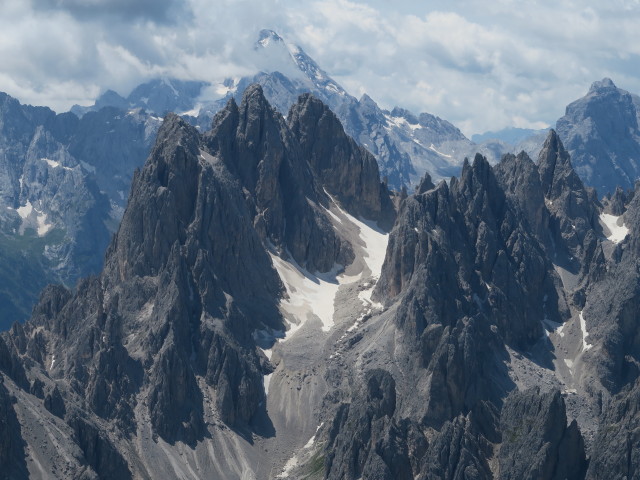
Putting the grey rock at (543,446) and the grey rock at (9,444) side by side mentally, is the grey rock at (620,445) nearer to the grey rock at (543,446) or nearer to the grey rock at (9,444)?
the grey rock at (543,446)

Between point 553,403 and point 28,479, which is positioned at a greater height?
point 553,403

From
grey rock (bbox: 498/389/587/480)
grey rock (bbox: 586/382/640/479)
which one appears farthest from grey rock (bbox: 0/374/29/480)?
grey rock (bbox: 586/382/640/479)

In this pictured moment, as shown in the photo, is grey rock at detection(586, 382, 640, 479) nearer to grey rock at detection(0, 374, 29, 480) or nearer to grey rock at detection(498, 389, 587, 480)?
grey rock at detection(498, 389, 587, 480)

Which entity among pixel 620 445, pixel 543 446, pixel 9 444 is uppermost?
pixel 620 445

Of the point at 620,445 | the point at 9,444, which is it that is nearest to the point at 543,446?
the point at 620,445

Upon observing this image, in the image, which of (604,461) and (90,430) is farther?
(90,430)

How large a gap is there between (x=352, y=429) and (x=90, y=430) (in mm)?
44045

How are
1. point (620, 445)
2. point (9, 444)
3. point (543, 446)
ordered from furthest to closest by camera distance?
point (9, 444) → point (543, 446) → point (620, 445)

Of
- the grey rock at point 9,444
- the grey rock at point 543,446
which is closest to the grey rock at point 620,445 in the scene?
the grey rock at point 543,446

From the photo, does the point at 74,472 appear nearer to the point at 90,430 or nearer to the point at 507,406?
the point at 90,430

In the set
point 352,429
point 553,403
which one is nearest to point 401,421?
point 352,429

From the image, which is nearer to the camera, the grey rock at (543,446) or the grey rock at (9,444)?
the grey rock at (9,444)

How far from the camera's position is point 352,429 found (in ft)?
649

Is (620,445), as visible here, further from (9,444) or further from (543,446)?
(9,444)
